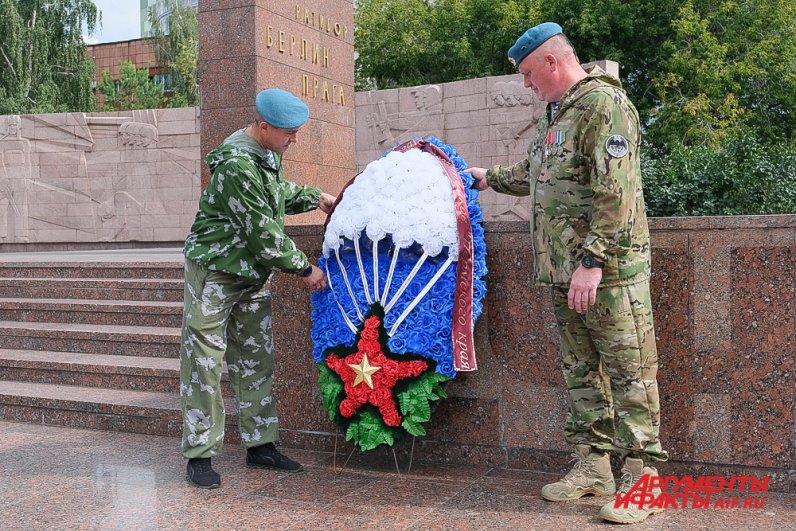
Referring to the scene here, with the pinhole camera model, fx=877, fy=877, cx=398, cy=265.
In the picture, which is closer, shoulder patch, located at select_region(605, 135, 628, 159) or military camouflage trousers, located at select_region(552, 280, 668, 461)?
shoulder patch, located at select_region(605, 135, 628, 159)

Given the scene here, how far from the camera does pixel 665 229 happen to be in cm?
382

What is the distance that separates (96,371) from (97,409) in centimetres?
67

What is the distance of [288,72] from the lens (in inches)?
279

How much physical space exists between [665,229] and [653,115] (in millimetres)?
20380

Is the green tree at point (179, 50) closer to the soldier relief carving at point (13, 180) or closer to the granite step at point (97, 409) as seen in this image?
→ the soldier relief carving at point (13, 180)

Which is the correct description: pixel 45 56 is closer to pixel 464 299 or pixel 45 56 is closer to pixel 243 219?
pixel 243 219

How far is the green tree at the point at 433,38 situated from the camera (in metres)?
26.1

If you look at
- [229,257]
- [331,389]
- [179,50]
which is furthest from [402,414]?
[179,50]

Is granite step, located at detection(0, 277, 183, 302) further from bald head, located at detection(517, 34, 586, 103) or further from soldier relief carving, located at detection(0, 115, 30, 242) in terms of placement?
soldier relief carving, located at detection(0, 115, 30, 242)

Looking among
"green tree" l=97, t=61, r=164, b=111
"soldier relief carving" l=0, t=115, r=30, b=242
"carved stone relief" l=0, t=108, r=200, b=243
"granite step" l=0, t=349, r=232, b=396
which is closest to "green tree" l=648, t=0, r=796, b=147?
"carved stone relief" l=0, t=108, r=200, b=243

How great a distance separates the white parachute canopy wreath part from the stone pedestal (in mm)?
2792

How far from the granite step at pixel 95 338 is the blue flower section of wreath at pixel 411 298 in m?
2.49

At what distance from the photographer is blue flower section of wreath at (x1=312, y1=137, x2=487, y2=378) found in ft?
12.9

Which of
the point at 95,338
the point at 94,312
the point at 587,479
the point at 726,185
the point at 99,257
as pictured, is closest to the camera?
the point at 587,479
